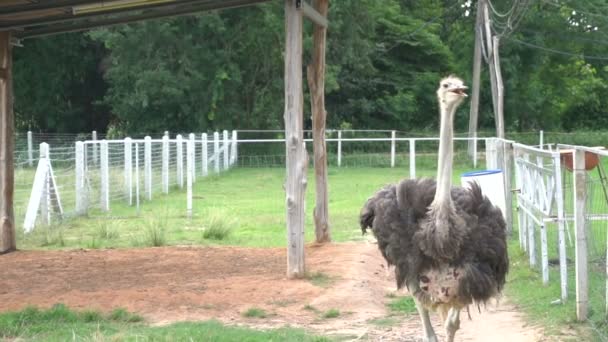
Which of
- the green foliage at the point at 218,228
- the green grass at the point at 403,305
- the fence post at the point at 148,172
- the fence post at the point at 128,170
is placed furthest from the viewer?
the fence post at the point at 148,172

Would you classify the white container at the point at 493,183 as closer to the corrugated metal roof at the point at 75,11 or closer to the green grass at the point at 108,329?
the corrugated metal roof at the point at 75,11

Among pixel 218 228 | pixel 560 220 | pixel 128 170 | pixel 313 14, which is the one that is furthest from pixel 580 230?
pixel 128 170

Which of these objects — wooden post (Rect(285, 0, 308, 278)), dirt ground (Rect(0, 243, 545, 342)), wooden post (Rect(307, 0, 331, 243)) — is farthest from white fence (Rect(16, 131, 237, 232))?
wooden post (Rect(285, 0, 308, 278))

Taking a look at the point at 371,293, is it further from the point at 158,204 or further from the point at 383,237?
the point at 158,204

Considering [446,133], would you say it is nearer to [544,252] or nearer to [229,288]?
[544,252]

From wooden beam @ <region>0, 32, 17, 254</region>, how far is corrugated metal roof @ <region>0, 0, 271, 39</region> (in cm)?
37

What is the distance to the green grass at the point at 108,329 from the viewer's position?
23.5 ft

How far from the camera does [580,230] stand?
7305 millimetres

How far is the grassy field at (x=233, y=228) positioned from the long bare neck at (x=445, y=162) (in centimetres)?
164

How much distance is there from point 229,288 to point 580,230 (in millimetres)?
3940

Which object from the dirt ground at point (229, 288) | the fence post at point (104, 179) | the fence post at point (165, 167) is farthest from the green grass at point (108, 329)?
the fence post at point (165, 167)

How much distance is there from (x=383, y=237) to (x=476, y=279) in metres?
1.01

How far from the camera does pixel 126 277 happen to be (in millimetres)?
10578

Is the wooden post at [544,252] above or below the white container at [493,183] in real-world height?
below
